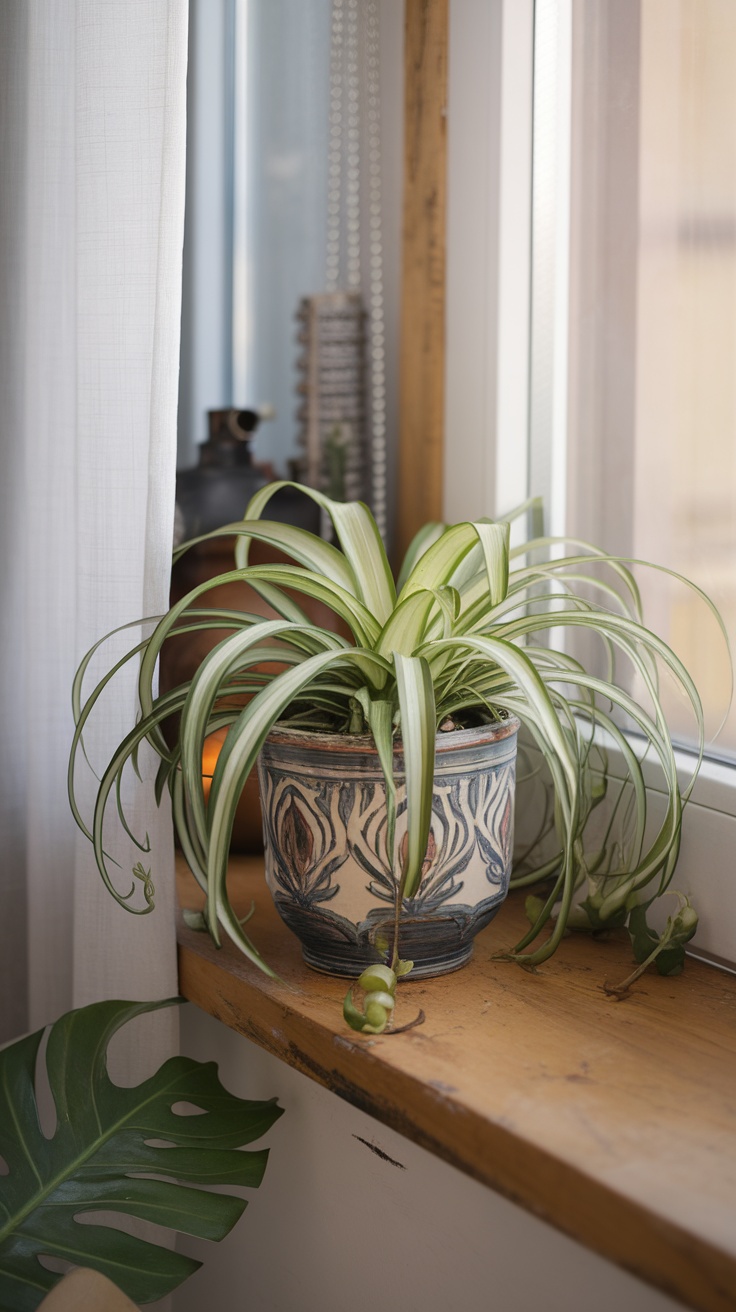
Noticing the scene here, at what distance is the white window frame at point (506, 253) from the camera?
1.01m

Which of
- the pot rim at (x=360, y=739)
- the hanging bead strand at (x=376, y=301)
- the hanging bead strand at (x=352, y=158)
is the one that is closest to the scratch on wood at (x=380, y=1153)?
the pot rim at (x=360, y=739)

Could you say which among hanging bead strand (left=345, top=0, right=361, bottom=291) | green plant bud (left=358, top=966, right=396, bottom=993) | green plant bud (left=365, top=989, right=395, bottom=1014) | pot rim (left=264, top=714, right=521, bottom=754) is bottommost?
green plant bud (left=365, top=989, right=395, bottom=1014)

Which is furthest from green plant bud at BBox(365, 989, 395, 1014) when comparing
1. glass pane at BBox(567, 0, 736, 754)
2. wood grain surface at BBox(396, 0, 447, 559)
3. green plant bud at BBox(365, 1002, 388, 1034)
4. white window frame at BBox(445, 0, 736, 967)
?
wood grain surface at BBox(396, 0, 447, 559)

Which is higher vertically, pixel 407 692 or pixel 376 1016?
pixel 407 692

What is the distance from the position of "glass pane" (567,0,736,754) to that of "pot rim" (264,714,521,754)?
228mm

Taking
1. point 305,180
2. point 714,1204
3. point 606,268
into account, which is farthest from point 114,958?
point 305,180

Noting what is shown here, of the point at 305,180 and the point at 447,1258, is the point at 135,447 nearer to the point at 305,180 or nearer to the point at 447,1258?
the point at 447,1258

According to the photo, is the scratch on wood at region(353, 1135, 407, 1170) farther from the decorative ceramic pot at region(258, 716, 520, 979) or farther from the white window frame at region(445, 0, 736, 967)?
the white window frame at region(445, 0, 736, 967)

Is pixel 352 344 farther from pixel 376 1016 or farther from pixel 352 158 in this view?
pixel 376 1016

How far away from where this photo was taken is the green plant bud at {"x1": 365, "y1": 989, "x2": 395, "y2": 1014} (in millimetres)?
685

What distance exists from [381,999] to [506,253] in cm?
74

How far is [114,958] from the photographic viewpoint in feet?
2.89

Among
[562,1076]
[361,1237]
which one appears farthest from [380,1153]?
[562,1076]

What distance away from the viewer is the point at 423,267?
116 centimetres
